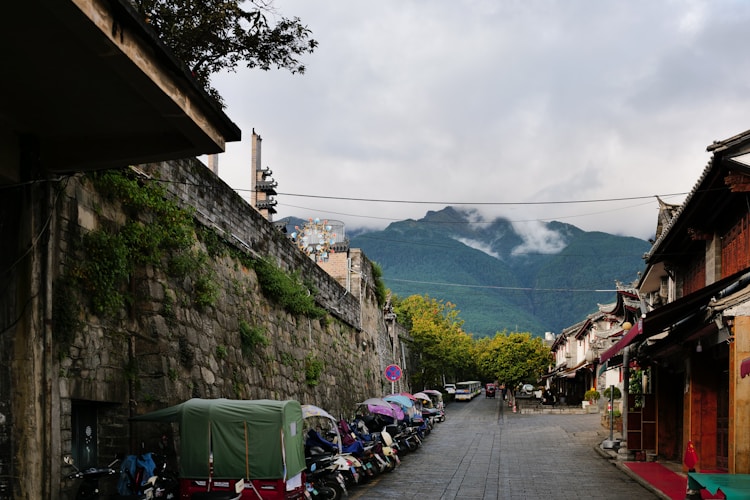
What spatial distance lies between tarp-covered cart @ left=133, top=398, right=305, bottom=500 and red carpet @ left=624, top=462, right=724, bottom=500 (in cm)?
652

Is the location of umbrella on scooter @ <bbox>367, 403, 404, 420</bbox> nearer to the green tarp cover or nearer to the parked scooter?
the parked scooter

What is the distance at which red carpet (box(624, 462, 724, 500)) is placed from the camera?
15.5 meters

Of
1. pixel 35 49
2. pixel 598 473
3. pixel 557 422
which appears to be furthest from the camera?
pixel 557 422

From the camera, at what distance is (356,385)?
31.5m

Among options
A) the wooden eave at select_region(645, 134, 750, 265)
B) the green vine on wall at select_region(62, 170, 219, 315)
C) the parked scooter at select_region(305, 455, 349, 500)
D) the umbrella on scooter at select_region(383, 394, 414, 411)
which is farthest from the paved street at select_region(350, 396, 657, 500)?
the wooden eave at select_region(645, 134, 750, 265)

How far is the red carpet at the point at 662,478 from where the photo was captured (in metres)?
15.5

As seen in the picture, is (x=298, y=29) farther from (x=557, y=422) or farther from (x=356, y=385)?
(x=557, y=422)

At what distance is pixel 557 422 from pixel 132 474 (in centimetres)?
3293

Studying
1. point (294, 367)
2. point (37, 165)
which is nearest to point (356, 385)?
point (294, 367)

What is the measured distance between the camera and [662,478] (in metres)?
17.8

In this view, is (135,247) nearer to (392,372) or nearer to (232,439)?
(232,439)

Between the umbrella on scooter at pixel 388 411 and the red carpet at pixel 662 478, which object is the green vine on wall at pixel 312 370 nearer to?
the umbrella on scooter at pixel 388 411

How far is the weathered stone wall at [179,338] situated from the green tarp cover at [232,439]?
0.86 m

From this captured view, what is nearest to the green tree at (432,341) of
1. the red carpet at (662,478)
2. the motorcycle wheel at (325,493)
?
the red carpet at (662,478)
